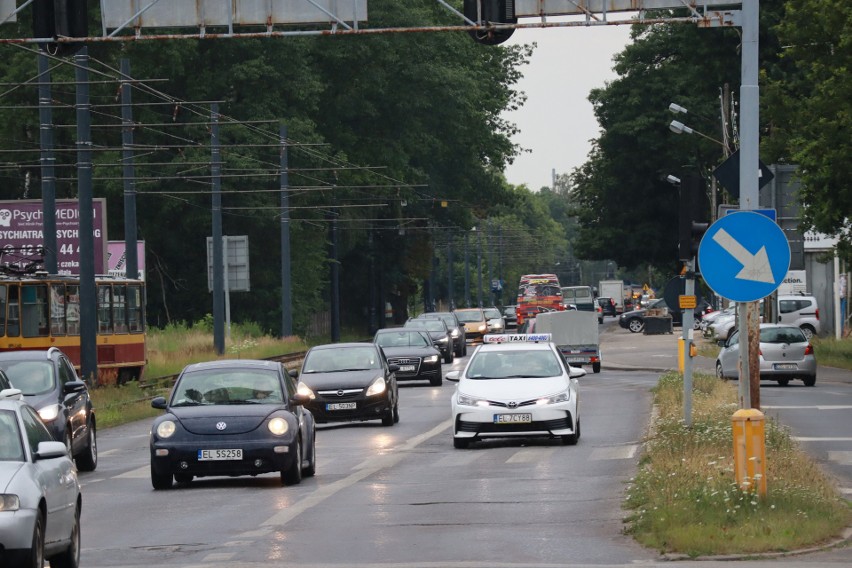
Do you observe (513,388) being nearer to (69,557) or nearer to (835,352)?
(69,557)

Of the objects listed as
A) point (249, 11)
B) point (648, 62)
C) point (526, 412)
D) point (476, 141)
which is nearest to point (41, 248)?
point (249, 11)

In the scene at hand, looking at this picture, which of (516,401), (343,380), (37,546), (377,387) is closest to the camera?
(37,546)

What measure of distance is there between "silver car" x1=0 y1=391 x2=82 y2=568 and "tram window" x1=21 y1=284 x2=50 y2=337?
96.7 feet

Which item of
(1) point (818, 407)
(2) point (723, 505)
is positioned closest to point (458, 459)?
(2) point (723, 505)

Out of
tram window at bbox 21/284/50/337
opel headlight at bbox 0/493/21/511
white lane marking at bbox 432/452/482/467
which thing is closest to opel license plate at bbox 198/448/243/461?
white lane marking at bbox 432/452/482/467

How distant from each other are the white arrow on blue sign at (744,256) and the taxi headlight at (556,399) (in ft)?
33.8

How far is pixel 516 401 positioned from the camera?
24406 mm

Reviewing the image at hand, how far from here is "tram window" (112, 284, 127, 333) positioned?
4534 centimetres

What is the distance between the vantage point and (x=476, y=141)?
90.0m

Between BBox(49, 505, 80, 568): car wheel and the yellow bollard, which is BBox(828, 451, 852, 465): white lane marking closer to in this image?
the yellow bollard

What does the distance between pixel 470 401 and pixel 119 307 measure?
74.4ft

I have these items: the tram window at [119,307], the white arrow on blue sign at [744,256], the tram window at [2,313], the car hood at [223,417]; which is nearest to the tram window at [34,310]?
the tram window at [2,313]

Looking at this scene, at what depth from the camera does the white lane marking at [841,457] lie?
21.8 m

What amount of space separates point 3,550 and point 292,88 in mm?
60930
